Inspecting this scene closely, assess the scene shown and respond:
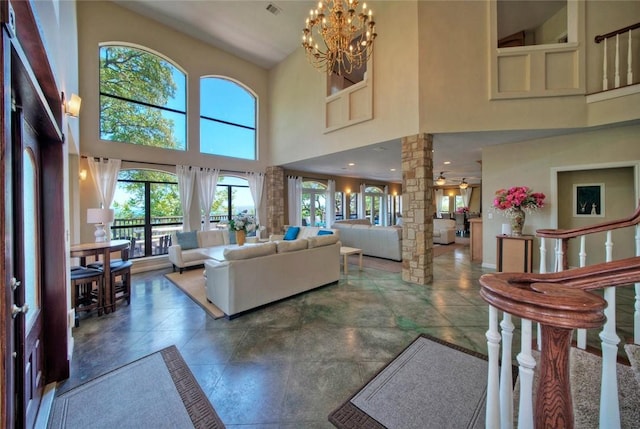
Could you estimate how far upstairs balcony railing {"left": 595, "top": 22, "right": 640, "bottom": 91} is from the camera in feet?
11.7

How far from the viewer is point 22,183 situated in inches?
55.2

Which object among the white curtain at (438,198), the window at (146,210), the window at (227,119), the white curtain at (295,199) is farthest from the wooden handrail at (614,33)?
the white curtain at (438,198)

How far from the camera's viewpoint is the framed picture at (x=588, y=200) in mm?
4414

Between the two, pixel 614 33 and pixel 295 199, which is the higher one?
pixel 614 33

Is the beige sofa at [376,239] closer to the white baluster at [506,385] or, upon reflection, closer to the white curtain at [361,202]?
the white curtain at [361,202]

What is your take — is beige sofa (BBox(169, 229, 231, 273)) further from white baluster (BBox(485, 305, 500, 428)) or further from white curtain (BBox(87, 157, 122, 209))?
white baluster (BBox(485, 305, 500, 428))

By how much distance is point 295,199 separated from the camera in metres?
8.36

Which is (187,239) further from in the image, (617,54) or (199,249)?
(617,54)

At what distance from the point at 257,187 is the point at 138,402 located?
20.4 feet

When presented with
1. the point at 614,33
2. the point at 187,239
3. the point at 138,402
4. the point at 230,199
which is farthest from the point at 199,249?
the point at 614,33

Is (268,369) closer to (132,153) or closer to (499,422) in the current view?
(499,422)

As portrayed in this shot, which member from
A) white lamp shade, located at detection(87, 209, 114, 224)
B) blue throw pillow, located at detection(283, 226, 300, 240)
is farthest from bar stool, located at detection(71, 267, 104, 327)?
blue throw pillow, located at detection(283, 226, 300, 240)

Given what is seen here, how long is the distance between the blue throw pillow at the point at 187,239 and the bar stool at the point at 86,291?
2.20 m

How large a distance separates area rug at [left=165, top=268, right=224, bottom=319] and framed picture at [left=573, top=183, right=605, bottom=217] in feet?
21.0
